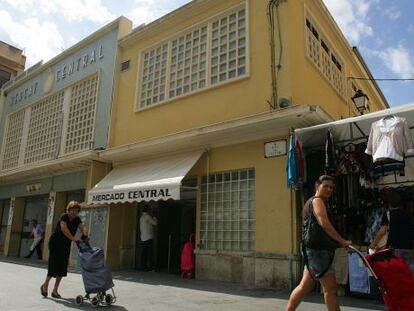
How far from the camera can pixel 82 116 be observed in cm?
1410

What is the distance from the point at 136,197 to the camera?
9945 millimetres

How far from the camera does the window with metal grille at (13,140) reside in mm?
17344

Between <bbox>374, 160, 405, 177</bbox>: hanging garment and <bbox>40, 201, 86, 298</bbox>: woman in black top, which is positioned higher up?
<bbox>374, 160, 405, 177</bbox>: hanging garment

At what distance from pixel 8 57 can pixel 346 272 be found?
24.0 meters

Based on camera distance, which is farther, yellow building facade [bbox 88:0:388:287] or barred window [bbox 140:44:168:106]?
barred window [bbox 140:44:168:106]

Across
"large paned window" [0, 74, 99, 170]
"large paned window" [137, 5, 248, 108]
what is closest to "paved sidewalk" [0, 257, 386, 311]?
"large paned window" [137, 5, 248, 108]

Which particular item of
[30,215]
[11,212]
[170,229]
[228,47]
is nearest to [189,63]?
[228,47]

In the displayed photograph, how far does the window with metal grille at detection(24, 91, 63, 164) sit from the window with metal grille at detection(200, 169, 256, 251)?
24.6 ft

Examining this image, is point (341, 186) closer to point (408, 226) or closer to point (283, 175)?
point (283, 175)

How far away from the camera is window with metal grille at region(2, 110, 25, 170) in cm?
1734

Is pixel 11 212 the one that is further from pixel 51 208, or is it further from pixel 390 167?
pixel 390 167

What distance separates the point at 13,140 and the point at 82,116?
5.59m

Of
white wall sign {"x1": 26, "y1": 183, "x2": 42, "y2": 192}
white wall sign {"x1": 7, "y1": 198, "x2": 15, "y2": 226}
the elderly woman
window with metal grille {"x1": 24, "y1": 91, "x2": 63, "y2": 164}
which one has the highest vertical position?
window with metal grille {"x1": 24, "y1": 91, "x2": 63, "y2": 164}

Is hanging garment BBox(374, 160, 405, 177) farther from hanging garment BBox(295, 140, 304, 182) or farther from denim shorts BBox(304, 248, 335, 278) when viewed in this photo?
denim shorts BBox(304, 248, 335, 278)
